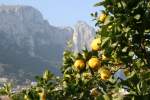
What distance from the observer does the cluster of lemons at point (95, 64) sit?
6.55 meters

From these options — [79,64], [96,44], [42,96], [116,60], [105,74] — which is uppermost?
[96,44]

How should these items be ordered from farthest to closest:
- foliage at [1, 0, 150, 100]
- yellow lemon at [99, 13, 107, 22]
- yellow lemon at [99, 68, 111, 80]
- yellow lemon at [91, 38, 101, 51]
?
yellow lemon at [99, 13, 107, 22], yellow lemon at [91, 38, 101, 51], yellow lemon at [99, 68, 111, 80], foliage at [1, 0, 150, 100]

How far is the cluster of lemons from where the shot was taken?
6.55m

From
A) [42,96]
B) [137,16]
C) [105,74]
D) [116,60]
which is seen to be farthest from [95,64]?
[42,96]

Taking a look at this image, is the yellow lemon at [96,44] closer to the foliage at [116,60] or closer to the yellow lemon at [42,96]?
the foliage at [116,60]

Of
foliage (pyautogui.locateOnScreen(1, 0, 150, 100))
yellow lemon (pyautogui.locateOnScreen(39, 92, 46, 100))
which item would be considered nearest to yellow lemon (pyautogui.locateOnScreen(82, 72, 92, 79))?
foliage (pyautogui.locateOnScreen(1, 0, 150, 100))

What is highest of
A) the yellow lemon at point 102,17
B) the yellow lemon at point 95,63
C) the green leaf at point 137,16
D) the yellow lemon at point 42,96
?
the yellow lemon at point 102,17

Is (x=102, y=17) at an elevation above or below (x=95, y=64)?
above

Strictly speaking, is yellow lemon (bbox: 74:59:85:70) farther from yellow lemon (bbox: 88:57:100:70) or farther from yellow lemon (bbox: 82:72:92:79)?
yellow lemon (bbox: 88:57:100:70)

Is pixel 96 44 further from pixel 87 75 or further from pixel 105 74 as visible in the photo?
pixel 87 75

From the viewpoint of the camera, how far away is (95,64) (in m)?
6.70

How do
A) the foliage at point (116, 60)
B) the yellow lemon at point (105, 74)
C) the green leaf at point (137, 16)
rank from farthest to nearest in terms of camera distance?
the yellow lemon at point (105, 74), the green leaf at point (137, 16), the foliage at point (116, 60)

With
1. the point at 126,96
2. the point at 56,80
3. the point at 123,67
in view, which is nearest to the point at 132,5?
the point at 123,67

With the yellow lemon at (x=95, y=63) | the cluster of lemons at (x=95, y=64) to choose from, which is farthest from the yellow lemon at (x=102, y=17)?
the yellow lemon at (x=95, y=63)
